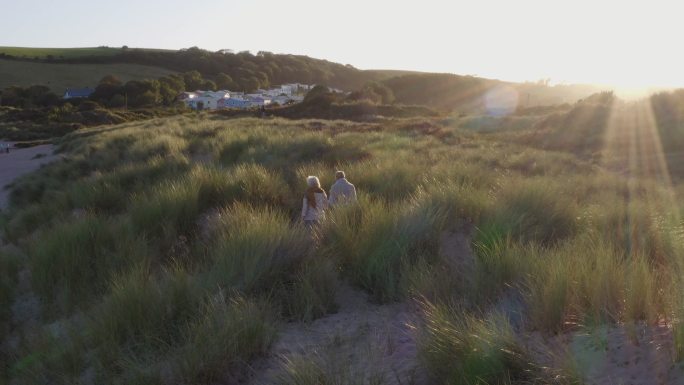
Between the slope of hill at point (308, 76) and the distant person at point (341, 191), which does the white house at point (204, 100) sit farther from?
the distant person at point (341, 191)

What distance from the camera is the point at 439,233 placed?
6.14 m

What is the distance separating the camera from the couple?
7.82 m

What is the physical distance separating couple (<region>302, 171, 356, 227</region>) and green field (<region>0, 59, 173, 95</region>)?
113526 millimetres

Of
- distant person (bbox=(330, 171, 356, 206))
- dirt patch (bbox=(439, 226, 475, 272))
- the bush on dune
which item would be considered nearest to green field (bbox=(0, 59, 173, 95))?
distant person (bbox=(330, 171, 356, 206))

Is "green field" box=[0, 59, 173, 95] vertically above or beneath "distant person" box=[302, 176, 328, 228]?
beneath

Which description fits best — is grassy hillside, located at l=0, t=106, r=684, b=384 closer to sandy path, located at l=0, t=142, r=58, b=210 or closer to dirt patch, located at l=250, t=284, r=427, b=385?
dirt patch, located at l=250, t=284, r=427, b=385

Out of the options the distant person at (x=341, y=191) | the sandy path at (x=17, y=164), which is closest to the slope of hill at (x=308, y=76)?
the sandy path at (x=17, y=164)

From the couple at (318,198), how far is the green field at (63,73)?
4470 inches

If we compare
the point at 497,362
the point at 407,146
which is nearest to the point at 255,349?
the point at 497,362

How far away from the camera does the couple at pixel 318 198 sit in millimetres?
7816

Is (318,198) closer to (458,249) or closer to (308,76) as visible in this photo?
(458,249)

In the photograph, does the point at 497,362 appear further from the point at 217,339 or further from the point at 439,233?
Answer: the point at 439,233

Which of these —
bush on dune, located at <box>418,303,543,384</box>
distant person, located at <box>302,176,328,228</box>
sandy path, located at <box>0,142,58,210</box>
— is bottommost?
sandy path, located at <box>0,142,58,210</box>

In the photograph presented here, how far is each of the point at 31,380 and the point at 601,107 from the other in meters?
34.2
